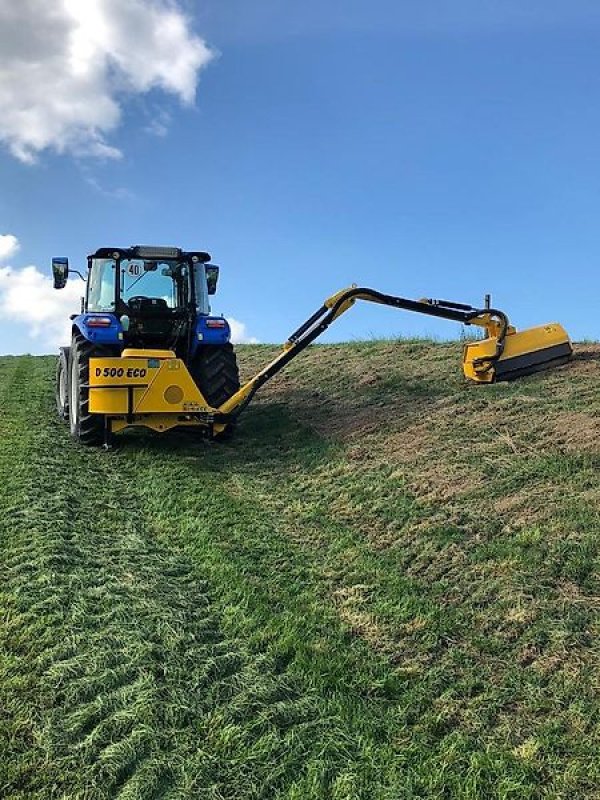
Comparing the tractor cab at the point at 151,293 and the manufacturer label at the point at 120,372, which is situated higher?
the tractor cab at the point at 151,293

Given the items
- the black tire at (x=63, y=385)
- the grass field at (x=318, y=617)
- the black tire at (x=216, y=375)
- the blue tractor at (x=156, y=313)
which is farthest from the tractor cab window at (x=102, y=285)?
the grass field at (x=318, y=617)

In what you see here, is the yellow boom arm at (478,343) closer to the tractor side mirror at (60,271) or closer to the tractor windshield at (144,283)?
the tractor windshield at (144,283)

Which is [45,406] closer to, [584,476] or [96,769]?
[584,476]

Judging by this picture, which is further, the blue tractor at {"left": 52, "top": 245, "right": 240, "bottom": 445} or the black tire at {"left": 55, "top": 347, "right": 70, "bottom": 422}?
the black tire at {"left": 55, "top": 347, "right": 70, "bottom": 422}

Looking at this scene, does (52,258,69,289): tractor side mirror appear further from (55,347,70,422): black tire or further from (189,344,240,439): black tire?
(189,344,240,439): black tire

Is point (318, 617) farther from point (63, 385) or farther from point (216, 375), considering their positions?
point (63, 385)

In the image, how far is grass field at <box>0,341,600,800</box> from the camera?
3592 millimetres

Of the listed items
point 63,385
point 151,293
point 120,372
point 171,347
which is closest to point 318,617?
point 120,372

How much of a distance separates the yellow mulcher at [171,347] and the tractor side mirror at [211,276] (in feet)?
0.04

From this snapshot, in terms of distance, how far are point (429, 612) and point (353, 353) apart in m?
9.41

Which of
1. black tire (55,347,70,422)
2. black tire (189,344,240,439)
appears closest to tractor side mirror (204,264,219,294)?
black tire (189,344,240,439)

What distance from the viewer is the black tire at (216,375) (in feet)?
33.0

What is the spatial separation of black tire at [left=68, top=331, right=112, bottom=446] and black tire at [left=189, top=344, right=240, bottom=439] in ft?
3.88

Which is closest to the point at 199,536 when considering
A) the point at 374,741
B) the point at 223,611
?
the point at 223,611
